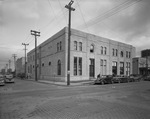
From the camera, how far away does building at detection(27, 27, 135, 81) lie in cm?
2634

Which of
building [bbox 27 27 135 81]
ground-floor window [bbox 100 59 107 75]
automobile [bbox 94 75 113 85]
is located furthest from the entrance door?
automobile [bbox 94 75 113 85]

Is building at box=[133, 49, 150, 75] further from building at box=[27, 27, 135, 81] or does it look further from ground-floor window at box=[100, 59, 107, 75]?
ground-floor window at box=[100, 59, 107, 75]

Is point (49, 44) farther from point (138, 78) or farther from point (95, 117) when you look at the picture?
point (95, 117)

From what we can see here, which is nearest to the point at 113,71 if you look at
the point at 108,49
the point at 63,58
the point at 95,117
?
the point at 108,49

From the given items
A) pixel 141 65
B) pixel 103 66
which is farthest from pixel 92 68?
pixel 141 65

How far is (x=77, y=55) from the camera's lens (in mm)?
26891

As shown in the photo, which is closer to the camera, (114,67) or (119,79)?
(119,79)

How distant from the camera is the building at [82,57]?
86.4ft

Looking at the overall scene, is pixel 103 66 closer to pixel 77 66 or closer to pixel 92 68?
pixel 92 68

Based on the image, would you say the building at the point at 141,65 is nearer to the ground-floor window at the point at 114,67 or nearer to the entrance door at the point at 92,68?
the ground-floor window at the point at 114,67

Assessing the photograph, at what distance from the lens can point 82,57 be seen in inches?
1094

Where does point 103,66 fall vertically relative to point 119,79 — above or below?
above

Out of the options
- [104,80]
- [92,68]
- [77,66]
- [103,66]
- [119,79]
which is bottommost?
[119,79]

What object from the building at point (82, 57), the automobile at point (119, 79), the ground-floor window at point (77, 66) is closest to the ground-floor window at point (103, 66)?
the building at point (82, 57)
